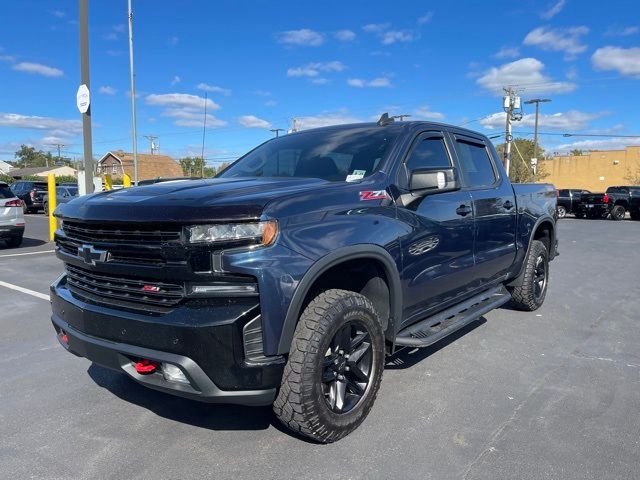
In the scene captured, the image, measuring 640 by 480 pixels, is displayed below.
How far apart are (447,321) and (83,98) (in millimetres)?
10800

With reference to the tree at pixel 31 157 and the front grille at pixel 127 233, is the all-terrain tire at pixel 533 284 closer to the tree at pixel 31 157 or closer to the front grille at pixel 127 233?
the front grille at pixel 127 233

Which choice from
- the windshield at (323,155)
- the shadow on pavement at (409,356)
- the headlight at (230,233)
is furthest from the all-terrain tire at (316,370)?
the shadow on pavement at (409,356)

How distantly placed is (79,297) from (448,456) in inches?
92.4

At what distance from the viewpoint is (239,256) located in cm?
249

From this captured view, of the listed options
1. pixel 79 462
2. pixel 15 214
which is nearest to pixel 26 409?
pixel 79 462

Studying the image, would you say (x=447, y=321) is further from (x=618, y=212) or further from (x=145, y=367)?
(x=618, y=212)

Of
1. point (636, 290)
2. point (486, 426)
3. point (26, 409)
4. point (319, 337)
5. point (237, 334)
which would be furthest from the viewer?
point (636, 290)

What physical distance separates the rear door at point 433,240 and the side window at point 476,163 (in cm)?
31

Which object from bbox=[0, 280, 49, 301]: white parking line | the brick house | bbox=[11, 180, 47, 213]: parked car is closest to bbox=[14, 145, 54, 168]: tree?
the brick house

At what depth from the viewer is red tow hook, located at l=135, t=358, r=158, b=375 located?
267 cm

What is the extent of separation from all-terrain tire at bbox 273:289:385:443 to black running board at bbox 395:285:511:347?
0.68m

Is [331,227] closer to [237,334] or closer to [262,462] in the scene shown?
[237,334]

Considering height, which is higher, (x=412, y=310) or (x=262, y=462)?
(x=412, y=310)

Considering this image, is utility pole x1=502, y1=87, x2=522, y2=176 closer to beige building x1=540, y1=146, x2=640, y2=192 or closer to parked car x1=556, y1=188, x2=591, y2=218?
parked car x1=556, y1=188, x2=591, y2=218
